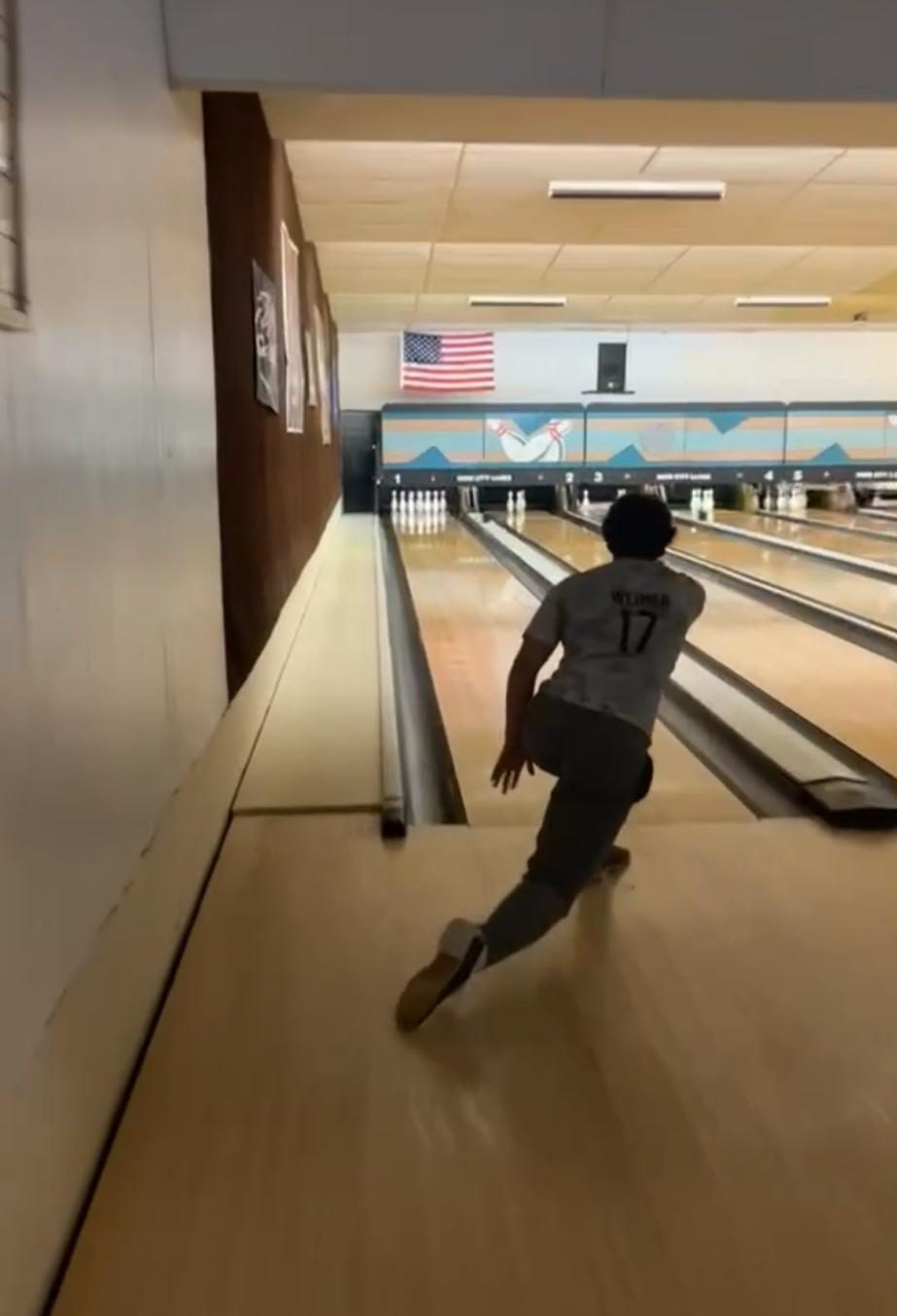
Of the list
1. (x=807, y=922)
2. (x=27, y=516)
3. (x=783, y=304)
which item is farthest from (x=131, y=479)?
(x=783, y=304)

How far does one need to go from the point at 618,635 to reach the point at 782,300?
29.1 feet

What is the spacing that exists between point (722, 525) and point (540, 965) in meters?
9.44

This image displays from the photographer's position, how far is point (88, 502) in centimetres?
161

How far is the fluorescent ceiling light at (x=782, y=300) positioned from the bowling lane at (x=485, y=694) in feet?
10.9

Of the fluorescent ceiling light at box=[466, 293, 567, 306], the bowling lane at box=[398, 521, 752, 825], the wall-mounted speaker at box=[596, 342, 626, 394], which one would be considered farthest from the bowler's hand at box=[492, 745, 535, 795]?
the wall-mounted speaker at box=[596, 342, 626, 394]

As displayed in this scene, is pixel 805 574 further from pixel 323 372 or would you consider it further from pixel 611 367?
pixel 611 367

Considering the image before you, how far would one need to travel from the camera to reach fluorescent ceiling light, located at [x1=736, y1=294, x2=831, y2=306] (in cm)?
1009

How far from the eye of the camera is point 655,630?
7.43ft

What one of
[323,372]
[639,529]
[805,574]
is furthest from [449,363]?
[639,529]

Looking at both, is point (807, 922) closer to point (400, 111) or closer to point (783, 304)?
Answer: point (400, 111)

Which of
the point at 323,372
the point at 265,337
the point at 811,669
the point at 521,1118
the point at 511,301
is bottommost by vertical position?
the point at 521,1118

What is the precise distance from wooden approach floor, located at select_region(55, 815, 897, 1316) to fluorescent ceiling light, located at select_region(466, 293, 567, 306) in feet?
26.5

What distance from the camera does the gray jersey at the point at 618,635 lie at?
2.24 m

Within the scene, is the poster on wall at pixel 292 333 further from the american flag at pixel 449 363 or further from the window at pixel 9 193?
the american flag at pixel 449 363
